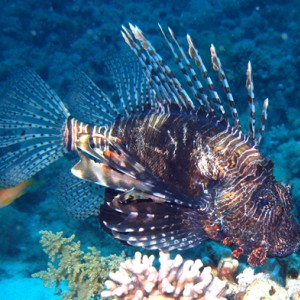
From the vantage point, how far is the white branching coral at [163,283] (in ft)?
8.00

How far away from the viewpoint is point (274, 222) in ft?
8.23

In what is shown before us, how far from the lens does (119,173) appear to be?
95.6 inches

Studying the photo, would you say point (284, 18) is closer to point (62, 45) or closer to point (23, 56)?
point (62, 45)

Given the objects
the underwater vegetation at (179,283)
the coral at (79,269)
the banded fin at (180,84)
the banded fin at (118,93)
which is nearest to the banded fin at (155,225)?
the underwater vegetation at (179,283)

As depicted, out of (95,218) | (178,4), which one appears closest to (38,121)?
(95,218)

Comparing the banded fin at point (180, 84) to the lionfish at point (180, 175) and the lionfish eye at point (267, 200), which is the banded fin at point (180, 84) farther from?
the lionfish eye at point (267, 200)

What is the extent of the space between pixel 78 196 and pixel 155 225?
5.33 ft

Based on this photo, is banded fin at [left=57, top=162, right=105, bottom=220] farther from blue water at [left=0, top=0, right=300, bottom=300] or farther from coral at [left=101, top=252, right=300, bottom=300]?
coral at [left=101, top=252, right=300, bottom=300]

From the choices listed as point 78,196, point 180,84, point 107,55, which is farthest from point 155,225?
point 107,55

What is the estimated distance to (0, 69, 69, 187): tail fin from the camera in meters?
4.23

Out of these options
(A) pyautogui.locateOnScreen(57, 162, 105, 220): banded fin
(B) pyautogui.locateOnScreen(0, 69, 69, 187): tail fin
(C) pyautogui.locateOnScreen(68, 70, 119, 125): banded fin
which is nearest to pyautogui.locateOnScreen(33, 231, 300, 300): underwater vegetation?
(A) pyautogui.locateOnScreen(57, 162, 105, 220): banded fin

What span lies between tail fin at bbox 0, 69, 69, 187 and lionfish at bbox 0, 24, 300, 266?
15 cm

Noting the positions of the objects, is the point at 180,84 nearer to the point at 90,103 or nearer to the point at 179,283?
the point at 90,103

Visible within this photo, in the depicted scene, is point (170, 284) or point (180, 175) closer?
point (170, 284)
